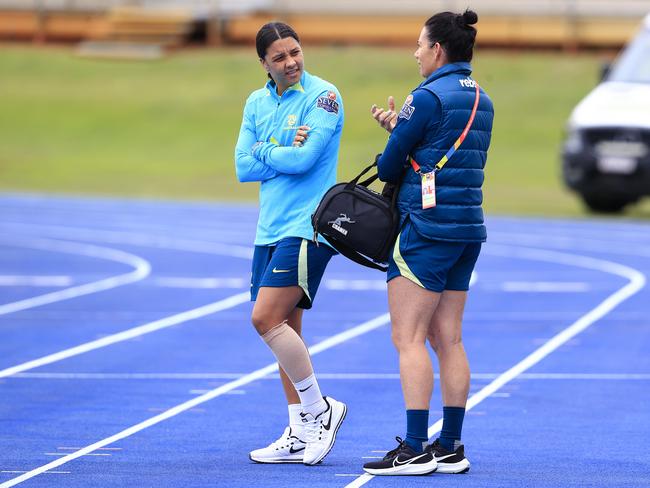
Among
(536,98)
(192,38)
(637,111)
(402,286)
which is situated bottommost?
(402,286)

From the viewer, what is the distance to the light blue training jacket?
7523mm

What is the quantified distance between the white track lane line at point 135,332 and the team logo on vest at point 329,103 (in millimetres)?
3701

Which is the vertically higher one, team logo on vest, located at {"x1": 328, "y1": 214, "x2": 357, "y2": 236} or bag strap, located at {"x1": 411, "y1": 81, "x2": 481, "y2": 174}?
bag strap, located at {"x1": 411, "y1": 81, "x2": 481, "y2": 174}

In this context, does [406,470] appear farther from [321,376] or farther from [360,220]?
[321,376]

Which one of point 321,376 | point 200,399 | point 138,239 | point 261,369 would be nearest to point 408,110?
point 200,399

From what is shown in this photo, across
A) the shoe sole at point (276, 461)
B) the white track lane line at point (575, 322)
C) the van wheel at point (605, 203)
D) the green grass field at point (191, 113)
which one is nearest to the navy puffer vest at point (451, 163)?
the white track lane line at point (575, 322)

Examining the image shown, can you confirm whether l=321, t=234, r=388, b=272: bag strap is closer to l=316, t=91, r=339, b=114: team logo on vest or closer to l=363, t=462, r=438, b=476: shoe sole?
l=316, t=91, r=339, b=114: team logo on vest

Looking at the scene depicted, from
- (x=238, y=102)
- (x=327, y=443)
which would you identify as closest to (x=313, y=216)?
(x=327, y=443)

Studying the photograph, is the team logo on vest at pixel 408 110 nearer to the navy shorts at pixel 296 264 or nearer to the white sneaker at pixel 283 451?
the navy shorts at pixel 296 264

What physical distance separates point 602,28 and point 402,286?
35.3 meters

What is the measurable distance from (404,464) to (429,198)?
1.18 meters

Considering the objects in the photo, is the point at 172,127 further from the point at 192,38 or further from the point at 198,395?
the point at 198,395

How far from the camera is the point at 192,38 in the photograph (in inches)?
1797

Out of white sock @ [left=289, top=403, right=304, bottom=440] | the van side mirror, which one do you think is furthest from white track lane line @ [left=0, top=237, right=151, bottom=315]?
the van side mirror
